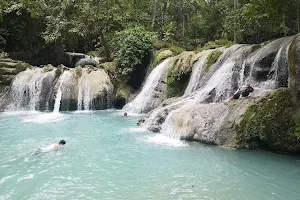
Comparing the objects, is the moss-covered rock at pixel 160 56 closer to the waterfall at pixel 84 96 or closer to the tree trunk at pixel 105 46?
the waterfall at pixel 84 96

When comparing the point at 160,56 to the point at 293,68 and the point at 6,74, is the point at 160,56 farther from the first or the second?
the point at 293,68

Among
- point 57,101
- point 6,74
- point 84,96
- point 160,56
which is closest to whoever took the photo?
point 57,101

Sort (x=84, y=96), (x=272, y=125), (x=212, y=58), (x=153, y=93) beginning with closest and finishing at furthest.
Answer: (x=272, y=125), (x=212, y=58), (x=153, y=93), (x=84, y=96)

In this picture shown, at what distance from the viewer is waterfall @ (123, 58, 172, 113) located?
16.8 metres

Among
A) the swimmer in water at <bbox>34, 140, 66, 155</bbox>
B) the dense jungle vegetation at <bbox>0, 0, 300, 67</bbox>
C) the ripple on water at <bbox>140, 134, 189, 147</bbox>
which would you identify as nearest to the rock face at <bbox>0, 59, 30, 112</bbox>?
the dense jungle vegetation at <bbox>0, 0, 300, 67</bbox>

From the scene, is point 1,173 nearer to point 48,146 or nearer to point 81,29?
point 48,146

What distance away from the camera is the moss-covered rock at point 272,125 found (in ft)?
27.5

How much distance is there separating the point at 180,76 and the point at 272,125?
809 centimetres

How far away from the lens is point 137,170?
762 cm

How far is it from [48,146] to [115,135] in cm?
254

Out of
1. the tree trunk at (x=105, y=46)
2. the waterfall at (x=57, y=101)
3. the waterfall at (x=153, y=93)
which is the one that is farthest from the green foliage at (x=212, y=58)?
the tree trunk at (x=105, y=46)

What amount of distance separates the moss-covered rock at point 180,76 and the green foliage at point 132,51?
358cm

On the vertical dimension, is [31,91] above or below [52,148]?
above

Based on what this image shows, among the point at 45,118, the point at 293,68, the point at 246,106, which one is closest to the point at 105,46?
the point at 45,118
